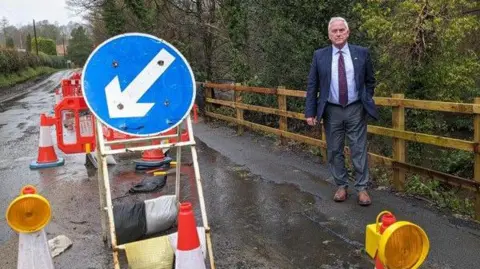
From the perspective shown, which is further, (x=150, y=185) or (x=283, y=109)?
(x=283, y=109)

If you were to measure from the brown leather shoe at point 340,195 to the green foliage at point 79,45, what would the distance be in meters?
79.2

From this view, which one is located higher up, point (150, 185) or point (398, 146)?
point (398, 146)

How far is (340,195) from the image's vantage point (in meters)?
5.54

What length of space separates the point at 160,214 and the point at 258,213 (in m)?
1.22

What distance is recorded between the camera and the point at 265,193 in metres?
6.10

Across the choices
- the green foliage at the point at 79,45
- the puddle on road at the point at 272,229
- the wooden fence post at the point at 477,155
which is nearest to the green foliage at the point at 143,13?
the puddle on road at the point at 272,229

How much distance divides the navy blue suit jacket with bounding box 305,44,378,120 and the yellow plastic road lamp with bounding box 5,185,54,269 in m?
3.12

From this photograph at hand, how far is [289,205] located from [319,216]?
515 mm

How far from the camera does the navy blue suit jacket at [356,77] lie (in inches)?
204

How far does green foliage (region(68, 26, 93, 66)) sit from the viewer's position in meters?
81.2

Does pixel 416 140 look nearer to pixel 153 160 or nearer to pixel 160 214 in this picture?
pixel 160 214

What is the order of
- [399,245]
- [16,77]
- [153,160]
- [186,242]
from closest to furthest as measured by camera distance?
[399,245] → [186,242] → [153,160] → [16,77]

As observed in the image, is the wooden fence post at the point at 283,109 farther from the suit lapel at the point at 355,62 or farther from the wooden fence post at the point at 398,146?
the suit lapel at the point at 355,62

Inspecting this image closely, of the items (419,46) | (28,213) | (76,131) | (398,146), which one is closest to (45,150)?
(76,131)
